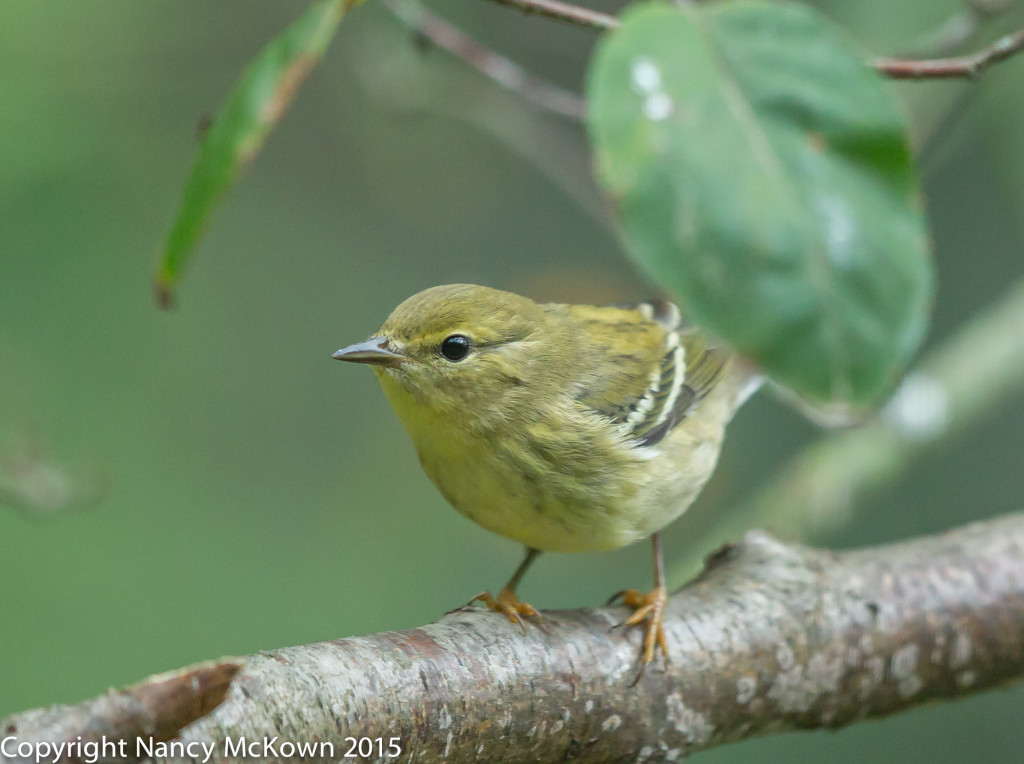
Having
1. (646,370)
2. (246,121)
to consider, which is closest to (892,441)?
(646,370)

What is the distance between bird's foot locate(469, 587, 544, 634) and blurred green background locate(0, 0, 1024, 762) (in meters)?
2.13

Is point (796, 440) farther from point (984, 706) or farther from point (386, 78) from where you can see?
point (386, 78)

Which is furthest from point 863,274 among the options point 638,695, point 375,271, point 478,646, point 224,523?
point 375,271

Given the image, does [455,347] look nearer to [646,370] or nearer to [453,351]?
[453,351]

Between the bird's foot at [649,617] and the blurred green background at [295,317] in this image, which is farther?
the blurred green background at [295,317]

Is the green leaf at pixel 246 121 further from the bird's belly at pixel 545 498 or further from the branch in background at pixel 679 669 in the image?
the bird's belly at pixel 545 498

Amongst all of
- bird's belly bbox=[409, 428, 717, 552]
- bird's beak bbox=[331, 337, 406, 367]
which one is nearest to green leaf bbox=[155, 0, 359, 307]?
bird's beak bbox=[331, 337, 406, 367]

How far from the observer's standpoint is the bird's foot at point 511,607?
2602mm

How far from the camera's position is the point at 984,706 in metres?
5.73

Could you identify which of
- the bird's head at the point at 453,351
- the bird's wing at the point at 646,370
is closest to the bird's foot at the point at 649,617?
the bird's wing at the point at 646,370

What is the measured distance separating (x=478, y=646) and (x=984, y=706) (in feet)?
14.9

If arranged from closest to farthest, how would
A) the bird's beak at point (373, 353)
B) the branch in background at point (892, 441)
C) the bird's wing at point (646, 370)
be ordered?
the bird's beak at point (373, 353)
the bird's wing at point (646, 370)
the branch in background at point (892, 441)

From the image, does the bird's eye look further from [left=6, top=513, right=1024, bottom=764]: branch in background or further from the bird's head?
[left=6, top=513, right=1024, bottom=764]: branch in background
